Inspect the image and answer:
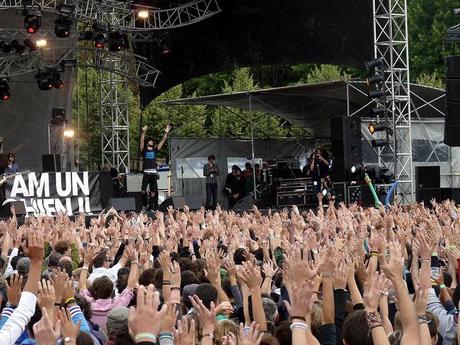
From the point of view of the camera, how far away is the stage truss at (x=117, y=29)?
25.3 m

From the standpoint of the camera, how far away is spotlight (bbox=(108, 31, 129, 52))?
25531 mm

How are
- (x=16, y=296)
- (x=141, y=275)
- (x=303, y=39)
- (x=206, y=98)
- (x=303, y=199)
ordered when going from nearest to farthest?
1. (x=16, y=296)
2. (x=141, y=275)
3. (x=303, y=199)
4. (x=303, y=39)
5. (x=206, y=98)

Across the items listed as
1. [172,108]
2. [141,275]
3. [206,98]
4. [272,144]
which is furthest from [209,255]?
[172,108]

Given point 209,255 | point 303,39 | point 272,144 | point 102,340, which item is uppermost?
point 303,39

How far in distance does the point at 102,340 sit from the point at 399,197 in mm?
16841

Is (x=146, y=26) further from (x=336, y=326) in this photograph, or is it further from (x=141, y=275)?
(x=336, y=326)

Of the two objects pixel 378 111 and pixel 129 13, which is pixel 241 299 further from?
pixel 129 13

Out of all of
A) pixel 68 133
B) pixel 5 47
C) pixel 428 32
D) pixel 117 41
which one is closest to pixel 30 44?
pixel 5 47

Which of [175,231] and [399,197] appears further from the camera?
[399,197]

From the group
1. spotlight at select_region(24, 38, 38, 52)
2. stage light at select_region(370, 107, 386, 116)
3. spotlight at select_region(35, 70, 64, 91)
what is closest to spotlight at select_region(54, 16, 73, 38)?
A: spotlight at select_region(24, 38, 38, 52)

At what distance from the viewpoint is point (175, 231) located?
1099 cm

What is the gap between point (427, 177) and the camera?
21.0m

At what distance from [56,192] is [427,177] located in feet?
26.2

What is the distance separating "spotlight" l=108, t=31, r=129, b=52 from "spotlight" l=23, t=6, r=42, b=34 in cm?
251
